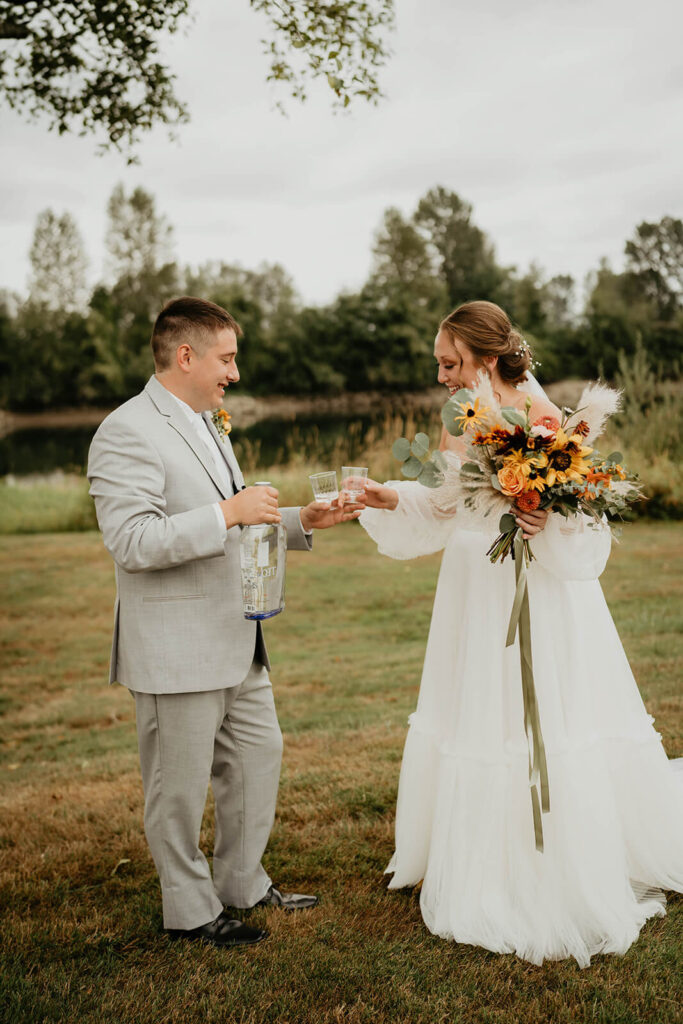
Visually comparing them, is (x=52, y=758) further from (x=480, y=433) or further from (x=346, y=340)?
(x=346, y=340)

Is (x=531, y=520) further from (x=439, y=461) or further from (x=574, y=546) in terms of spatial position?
(x=439, y=461)

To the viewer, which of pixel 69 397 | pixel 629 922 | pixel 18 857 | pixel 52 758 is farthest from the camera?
pixel 69 397

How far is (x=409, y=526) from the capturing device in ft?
12.5

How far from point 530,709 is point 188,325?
1.93 m

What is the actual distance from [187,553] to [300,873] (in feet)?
5.98

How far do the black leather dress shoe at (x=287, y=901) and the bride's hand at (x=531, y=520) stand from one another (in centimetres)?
182

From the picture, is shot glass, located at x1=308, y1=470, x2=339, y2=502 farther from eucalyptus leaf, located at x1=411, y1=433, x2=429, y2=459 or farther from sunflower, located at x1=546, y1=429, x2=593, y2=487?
sunflower, located at x1=546, y1=429, x2=593, y2=487

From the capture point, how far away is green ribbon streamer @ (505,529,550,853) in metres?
3.19

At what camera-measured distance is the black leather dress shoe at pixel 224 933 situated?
10.8 ft

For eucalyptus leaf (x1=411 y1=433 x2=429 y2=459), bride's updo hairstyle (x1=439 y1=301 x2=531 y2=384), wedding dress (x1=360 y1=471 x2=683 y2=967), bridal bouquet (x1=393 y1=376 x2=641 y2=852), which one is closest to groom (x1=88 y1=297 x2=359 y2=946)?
eucalyptus leaf (x1=411 y1=433 x2=429 y2=459)

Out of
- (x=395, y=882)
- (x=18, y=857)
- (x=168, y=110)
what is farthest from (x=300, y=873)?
(x=168, y=110)

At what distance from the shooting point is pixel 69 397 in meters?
38.7

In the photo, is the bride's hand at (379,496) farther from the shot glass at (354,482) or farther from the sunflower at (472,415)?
the sunflower at (472,415)

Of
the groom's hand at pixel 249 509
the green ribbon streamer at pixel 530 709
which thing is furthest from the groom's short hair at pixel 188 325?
the green ribbon streamer at pixel 530 709
